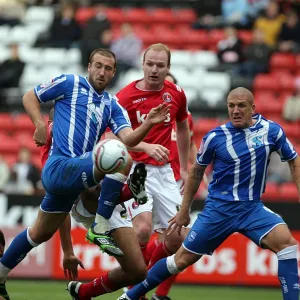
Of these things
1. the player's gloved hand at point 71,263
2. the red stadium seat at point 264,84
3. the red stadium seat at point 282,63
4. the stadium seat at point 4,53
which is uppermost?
the stadium seat at point 4,53

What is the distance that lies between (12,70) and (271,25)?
5467 mm

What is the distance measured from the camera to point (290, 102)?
18.1 m

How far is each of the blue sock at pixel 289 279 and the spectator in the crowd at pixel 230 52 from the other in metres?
10.6

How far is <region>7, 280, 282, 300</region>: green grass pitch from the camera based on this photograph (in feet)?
40.3

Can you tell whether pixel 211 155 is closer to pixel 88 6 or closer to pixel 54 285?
pixel 54 285

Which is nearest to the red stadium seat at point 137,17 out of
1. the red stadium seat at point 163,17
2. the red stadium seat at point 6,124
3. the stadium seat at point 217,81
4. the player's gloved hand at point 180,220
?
the red stadium seat at point 163,17

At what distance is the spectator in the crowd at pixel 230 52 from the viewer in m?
19.4

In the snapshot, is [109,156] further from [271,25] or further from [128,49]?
[271,25]

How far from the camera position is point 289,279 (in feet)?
29.7

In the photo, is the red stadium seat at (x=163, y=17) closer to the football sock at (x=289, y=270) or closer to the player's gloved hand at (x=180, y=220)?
the player's gloved hand at (x=180, y=220)

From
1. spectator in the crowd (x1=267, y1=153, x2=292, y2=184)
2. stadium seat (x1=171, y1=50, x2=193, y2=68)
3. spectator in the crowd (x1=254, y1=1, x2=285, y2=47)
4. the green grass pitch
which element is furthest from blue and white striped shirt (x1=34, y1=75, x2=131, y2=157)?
spectator in the crowd (x1=254, y1=1, x2=285, y2=47)

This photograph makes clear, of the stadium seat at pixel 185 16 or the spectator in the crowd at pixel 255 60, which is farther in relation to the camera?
the stadium seat at pixel 185 16

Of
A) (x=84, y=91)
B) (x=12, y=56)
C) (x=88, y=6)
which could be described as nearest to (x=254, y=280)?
(x=84, y=91)

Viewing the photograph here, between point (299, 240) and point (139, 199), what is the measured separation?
601 cm
